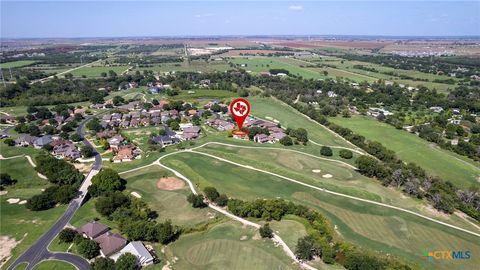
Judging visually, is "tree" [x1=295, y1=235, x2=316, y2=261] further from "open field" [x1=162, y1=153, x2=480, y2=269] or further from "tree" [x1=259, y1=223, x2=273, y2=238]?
"open field" [x1=162, y1=153, x2=480, y2=269]

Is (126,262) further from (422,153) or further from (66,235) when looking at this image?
(422,153)

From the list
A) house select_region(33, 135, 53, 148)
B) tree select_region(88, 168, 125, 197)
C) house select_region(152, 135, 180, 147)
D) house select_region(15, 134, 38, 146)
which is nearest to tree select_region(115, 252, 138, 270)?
tree select_region(88, 168, 125, 197)

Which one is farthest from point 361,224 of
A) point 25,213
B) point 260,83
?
point 260,83

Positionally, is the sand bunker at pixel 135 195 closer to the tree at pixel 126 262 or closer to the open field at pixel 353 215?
the open field at pixel 353 215

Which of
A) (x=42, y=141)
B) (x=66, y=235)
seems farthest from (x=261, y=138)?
(x=42, y=141)

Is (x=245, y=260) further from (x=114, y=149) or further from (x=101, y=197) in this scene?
(x=114, y=149)

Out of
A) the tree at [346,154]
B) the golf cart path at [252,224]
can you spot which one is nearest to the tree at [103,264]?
the golf cart path at [252,224]
